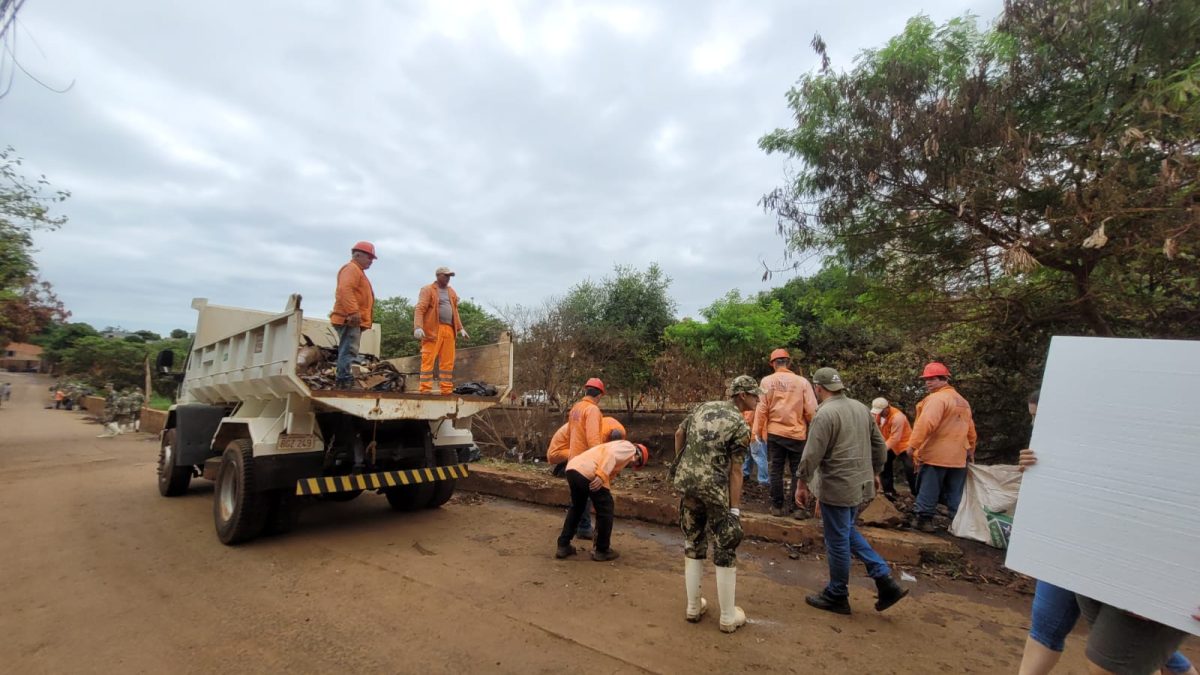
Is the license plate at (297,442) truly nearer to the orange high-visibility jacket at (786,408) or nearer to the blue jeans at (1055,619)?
the orange high-visibility jacket at (786,408)

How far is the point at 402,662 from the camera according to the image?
9.34ft

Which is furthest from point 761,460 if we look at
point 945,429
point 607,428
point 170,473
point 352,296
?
point 170,473

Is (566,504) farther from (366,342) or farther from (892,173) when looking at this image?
(892,173)

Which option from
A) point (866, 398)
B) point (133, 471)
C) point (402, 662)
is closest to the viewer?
point (402, 662)

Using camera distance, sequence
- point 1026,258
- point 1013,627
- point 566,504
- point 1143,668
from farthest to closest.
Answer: point 566,504 < point 1026,258 < point 1013,627 < point 1143,668

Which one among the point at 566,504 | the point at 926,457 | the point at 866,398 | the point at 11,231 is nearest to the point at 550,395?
the point at 566,504

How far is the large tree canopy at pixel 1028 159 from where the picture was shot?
13.8ft

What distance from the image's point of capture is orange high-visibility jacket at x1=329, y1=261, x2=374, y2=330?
5.18m

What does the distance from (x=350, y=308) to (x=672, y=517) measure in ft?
12.7

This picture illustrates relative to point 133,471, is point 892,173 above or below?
above

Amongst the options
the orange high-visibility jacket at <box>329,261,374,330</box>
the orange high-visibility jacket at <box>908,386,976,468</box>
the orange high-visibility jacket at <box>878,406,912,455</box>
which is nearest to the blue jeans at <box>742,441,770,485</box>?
the orange high-visibility jacket at <box>878,406,912,455</box>

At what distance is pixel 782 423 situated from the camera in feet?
17.4

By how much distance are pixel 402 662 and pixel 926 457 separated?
15.3ft

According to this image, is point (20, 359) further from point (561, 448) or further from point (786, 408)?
point (786, 408)
